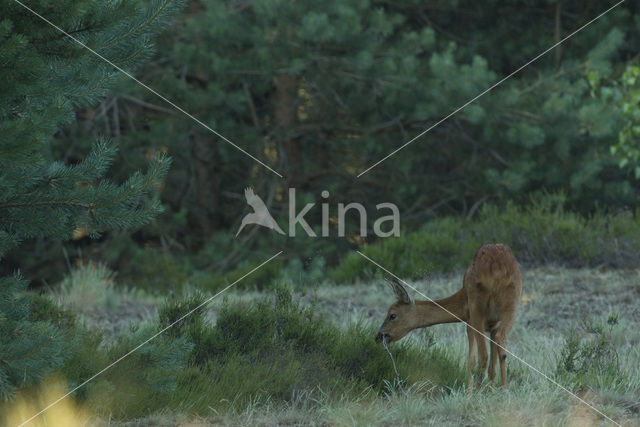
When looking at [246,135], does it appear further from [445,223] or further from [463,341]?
[463,341]

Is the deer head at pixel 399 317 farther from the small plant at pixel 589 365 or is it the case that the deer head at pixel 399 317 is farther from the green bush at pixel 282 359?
the small plant at pixel 589 365

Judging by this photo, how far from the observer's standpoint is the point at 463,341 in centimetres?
636

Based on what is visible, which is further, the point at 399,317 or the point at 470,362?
the point at 399,317

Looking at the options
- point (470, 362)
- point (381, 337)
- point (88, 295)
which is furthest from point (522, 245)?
point (470, 362)

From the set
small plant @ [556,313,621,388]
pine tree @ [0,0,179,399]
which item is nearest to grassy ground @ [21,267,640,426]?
small plant @ [556,313,621,388]

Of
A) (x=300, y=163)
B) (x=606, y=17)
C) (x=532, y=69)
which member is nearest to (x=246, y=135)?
(x=300, y=163)

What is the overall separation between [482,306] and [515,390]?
476mm

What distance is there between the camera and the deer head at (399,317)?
16.0 ft

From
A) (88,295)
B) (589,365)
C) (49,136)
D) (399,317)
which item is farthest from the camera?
(88,295)

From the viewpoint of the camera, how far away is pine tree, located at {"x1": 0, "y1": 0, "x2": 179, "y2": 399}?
4.10 meters

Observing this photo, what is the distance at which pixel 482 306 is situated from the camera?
4.70 metres

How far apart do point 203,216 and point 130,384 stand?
8.53m

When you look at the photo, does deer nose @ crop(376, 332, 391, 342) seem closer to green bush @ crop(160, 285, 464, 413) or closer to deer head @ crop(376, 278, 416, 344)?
deer head @ crop(376, 278, 416, 344)

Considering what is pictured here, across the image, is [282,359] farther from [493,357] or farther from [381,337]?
[493,357]
